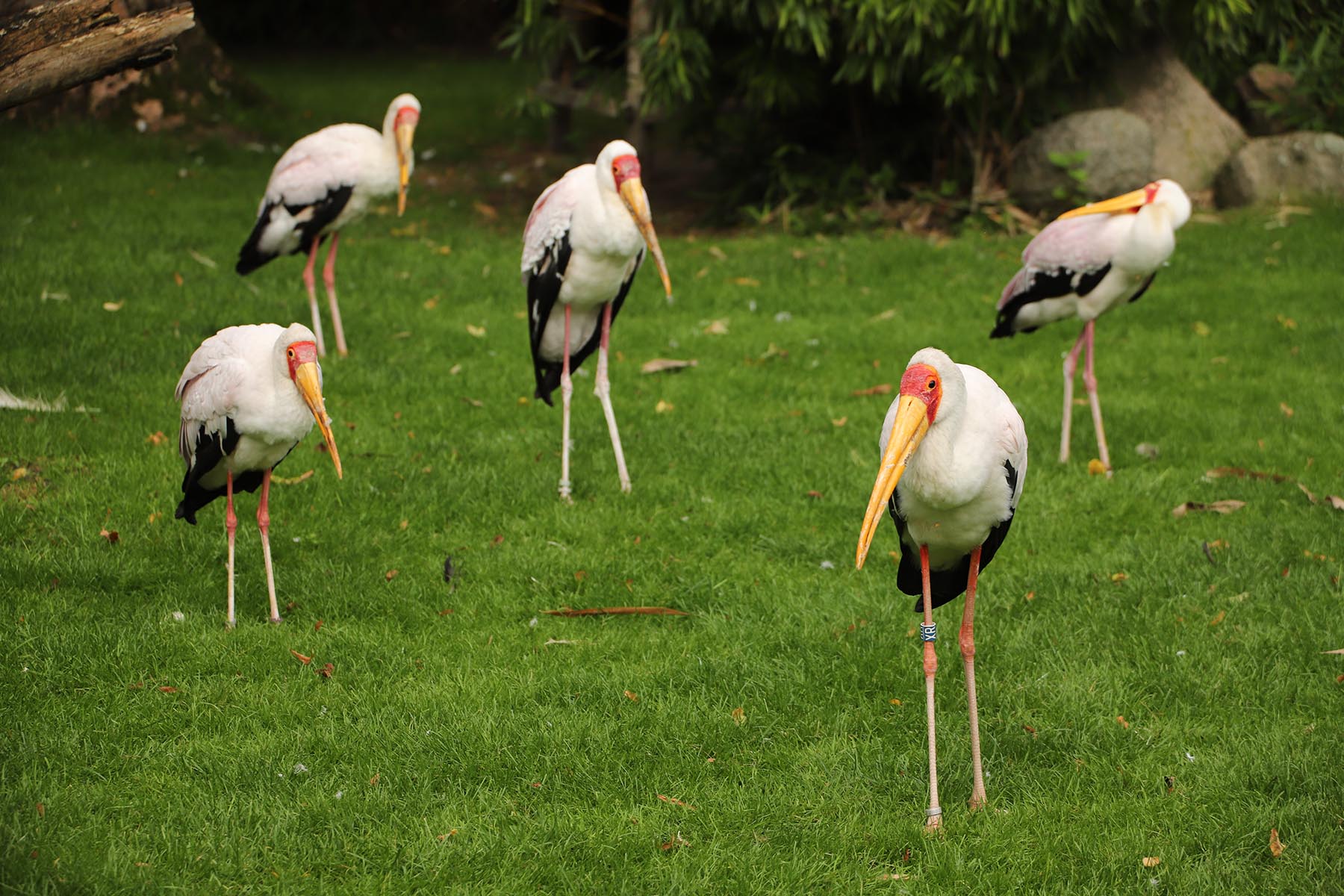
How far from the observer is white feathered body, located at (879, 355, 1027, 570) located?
3.26m

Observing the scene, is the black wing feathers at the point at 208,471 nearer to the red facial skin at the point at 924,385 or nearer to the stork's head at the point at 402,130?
the red facial skin at the point at 924,385

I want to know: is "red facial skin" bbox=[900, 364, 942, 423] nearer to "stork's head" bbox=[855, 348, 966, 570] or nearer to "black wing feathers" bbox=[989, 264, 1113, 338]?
"stork's head" bbox=[855, 348, 966, 570]

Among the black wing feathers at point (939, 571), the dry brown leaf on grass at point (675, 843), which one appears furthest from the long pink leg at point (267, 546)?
the black wing feathers at point (939, 571)

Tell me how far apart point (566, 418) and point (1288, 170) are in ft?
26.8

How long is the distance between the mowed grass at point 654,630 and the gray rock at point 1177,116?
3.21 m

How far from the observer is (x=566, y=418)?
5879 millimetres

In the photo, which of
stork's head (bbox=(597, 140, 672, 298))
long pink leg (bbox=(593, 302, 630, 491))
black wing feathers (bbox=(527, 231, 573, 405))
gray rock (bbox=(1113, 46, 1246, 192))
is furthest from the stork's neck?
gray rock (bbox=(1113, 46, 1246, 192))

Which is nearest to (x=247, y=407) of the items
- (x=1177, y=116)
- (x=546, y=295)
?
(x=546, y=295)

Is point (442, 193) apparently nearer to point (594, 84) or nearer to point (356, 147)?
point (594, 84)

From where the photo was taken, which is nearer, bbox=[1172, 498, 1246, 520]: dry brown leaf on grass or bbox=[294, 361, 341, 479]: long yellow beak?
bbox=[294, 361, 341, 479]: long yellow beak

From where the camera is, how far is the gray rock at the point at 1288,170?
35.8 feet

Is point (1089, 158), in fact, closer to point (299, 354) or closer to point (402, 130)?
point (402, 130)

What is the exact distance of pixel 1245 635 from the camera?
455 centimetres

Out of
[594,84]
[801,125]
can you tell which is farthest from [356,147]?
[801,125]
